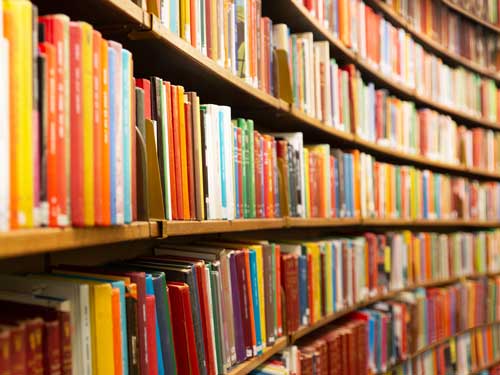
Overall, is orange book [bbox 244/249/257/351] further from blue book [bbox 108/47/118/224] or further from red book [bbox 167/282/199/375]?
blue book [bbox 108/47/118/224]

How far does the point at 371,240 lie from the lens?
275 centimetres

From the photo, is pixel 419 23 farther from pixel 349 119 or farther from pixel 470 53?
pixel 349 119

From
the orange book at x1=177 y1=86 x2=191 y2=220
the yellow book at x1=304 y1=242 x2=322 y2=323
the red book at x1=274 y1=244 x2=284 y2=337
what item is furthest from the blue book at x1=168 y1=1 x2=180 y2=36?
the yellow book at x1=304 y1=242 x2=322 y2=323

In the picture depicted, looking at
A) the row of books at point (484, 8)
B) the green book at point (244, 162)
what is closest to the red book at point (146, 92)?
the green book at point (244, 162)

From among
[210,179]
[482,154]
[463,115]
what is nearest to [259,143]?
[210,179]

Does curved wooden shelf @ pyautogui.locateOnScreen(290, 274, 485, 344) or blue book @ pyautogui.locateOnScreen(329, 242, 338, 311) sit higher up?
blue book @ pyautogui.locateOnScreen(329, 242, 338, 311)

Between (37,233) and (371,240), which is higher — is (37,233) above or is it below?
above

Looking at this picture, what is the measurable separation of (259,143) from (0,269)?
0.85 metres

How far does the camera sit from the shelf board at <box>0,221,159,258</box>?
0.71m

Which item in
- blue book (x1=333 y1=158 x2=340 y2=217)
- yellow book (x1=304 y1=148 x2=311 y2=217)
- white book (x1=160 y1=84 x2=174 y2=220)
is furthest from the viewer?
blue book (x1=333 y1=158 x2=340 y2=217)

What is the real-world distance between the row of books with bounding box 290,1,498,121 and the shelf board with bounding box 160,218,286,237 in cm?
62

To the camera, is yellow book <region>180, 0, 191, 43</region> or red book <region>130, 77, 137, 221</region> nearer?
red book <region>130, 77, 137, 221</region>

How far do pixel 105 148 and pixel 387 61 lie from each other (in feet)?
7.66

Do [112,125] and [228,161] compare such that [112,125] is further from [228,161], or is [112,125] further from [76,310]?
[228,161]
